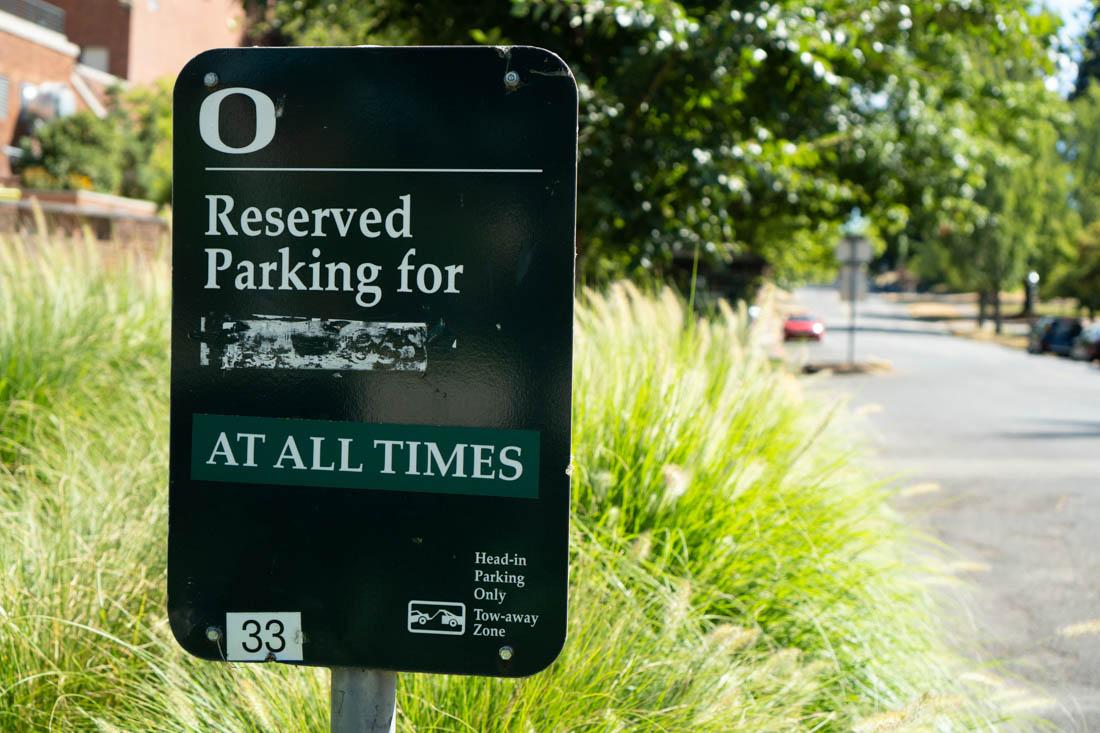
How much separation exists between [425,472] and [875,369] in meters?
27.3

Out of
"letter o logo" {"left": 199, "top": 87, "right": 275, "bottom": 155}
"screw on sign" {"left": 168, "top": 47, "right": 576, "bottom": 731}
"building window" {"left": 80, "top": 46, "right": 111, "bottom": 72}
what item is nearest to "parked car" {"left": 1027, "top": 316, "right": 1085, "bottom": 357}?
"building window" {"left": 80, "top": 46, "right": 111, "bottom": 72}

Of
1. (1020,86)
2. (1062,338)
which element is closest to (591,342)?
(1020,86)

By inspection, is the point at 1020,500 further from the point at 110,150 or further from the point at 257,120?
the point at 110,150

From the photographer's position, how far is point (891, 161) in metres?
11.5

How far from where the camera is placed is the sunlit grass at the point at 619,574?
2.78 metres

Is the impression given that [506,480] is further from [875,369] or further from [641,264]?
[875,369]

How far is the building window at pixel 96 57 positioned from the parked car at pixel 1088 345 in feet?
108

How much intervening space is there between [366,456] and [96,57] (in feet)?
139

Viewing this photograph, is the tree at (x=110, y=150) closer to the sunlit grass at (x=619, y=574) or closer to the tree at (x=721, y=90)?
the tree at (x=721, y=90)

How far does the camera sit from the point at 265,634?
6.60 ft

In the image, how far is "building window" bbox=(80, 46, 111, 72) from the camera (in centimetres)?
4009

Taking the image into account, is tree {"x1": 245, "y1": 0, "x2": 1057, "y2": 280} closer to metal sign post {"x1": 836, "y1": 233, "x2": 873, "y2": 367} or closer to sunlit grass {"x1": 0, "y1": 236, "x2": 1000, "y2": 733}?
sunlit grass {"x1": 0, "y1": 236, "x2": 1000, "y2": 733}

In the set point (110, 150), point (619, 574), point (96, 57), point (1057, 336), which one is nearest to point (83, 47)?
point (96, 57)

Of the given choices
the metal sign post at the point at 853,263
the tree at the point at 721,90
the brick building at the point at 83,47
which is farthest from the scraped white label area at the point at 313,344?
the brick building at the point at 83,47
